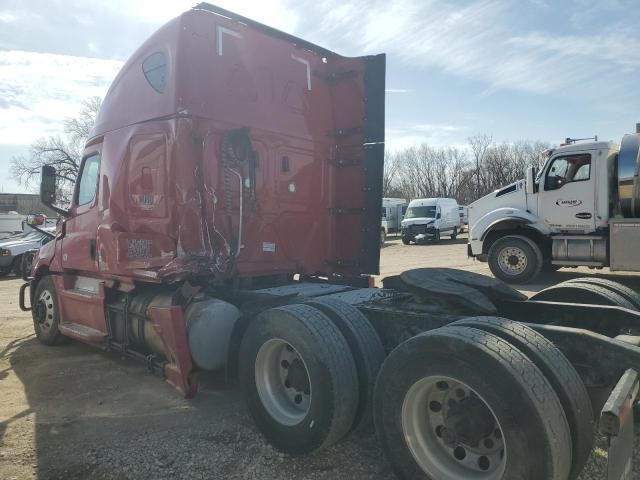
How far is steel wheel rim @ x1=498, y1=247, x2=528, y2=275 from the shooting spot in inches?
461

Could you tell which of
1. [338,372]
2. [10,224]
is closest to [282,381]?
[338,372]

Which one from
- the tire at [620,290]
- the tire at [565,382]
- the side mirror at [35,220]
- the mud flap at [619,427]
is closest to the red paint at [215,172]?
the side mirror at [35,220]

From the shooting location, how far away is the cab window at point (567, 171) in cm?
1079

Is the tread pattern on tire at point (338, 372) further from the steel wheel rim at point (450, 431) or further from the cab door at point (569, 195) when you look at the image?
the cab door at point (569, 195)

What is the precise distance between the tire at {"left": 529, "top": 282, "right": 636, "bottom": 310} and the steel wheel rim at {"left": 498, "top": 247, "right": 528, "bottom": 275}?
7975mm

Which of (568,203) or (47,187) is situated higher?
(568,203)

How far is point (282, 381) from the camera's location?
3.72 metres

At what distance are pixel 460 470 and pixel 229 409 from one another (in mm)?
2279

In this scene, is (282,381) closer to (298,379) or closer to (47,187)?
(298,379)

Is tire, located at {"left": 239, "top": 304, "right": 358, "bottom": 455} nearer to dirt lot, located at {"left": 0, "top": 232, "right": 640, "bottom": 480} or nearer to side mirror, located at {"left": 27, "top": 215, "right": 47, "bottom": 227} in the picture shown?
dirt lot, located at {"left": 0, "top": 232, "right": 640, "bottom": 480}

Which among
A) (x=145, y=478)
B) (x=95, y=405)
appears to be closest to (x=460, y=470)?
(x=145, y=478)

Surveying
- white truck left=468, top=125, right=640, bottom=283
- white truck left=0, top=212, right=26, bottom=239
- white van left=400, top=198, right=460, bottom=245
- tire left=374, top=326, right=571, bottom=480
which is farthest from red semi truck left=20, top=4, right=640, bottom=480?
white van left=400, top=198, right=460, bottom=245

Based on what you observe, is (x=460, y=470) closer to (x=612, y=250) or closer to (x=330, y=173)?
(x=330, y=173)

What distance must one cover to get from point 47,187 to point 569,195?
10.1 metres
